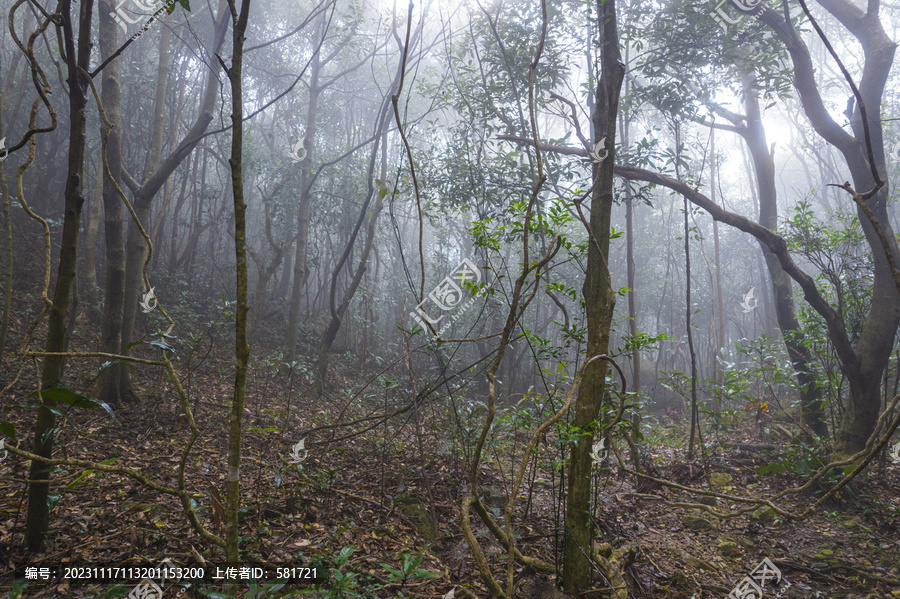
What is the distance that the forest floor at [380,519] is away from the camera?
2.45 meters

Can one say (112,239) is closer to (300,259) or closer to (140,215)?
(140,215)

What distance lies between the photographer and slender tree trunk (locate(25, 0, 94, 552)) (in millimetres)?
1885

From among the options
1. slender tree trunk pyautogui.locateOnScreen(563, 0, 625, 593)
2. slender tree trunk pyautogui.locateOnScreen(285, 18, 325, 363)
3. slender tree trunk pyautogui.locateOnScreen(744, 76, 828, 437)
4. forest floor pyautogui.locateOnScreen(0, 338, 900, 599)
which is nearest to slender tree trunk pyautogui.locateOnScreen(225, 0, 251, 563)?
forest floor pyautogui.locateOnScreen(0, 338, 900, 599)

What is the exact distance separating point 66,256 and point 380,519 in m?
2.65

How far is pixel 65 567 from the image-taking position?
Answer: 2215mm

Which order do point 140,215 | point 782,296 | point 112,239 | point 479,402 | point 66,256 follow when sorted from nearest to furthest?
point 66,256 < point 112,239 < point 140,215 < point 479,402 < point 782,296

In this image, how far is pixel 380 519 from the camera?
11.7ft

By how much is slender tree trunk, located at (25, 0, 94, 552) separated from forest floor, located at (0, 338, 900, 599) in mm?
151

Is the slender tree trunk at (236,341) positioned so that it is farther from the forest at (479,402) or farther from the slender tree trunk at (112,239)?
the slender tree trunk at (112,239)

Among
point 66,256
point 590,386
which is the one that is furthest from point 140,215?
point 590,386

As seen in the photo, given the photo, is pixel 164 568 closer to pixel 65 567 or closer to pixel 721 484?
pixel 65 567

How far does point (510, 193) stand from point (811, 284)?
3622 mm

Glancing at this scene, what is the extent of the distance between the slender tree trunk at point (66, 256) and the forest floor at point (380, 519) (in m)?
0.15

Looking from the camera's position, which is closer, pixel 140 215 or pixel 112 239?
pixel 112 239
